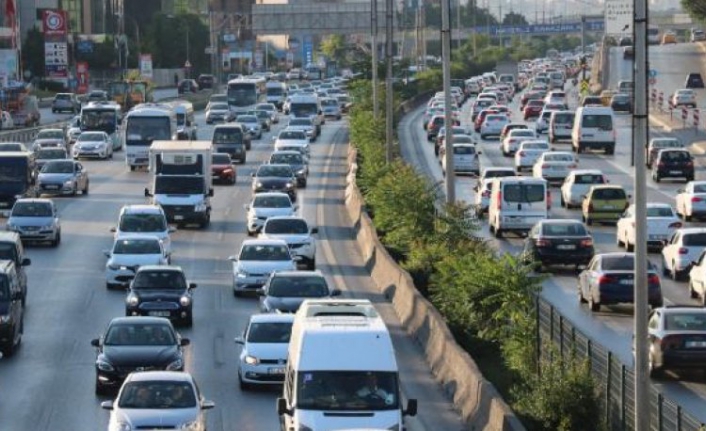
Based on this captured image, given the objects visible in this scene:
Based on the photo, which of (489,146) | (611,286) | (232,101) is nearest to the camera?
(611,286)

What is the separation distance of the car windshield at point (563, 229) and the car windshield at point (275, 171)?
20180mm

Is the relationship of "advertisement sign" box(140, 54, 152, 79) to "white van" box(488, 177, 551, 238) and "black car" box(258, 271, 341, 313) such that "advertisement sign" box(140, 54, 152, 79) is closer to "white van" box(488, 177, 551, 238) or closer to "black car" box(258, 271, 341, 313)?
"white van" box(488, 177, 551, 238)

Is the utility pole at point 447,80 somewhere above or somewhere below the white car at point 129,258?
above

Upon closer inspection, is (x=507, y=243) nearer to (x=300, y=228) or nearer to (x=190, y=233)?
(x=300, y=228)

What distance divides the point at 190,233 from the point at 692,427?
122 feet

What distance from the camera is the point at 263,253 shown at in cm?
4128

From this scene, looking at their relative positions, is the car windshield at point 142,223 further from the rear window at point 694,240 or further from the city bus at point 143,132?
the city bus at point 143,132

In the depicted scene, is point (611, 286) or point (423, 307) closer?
point (423, 307)

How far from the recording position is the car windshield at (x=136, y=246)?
4206 cm

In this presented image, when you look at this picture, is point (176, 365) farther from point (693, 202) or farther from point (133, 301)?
point (693, 202)

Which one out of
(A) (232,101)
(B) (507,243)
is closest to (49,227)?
(B) (507,243)

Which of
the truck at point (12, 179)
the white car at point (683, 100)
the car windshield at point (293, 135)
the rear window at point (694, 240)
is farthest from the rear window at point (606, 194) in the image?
the white car at point (683, 100)

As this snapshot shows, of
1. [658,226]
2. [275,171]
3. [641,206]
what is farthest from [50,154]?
[641,206]

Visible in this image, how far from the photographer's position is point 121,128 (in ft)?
312
